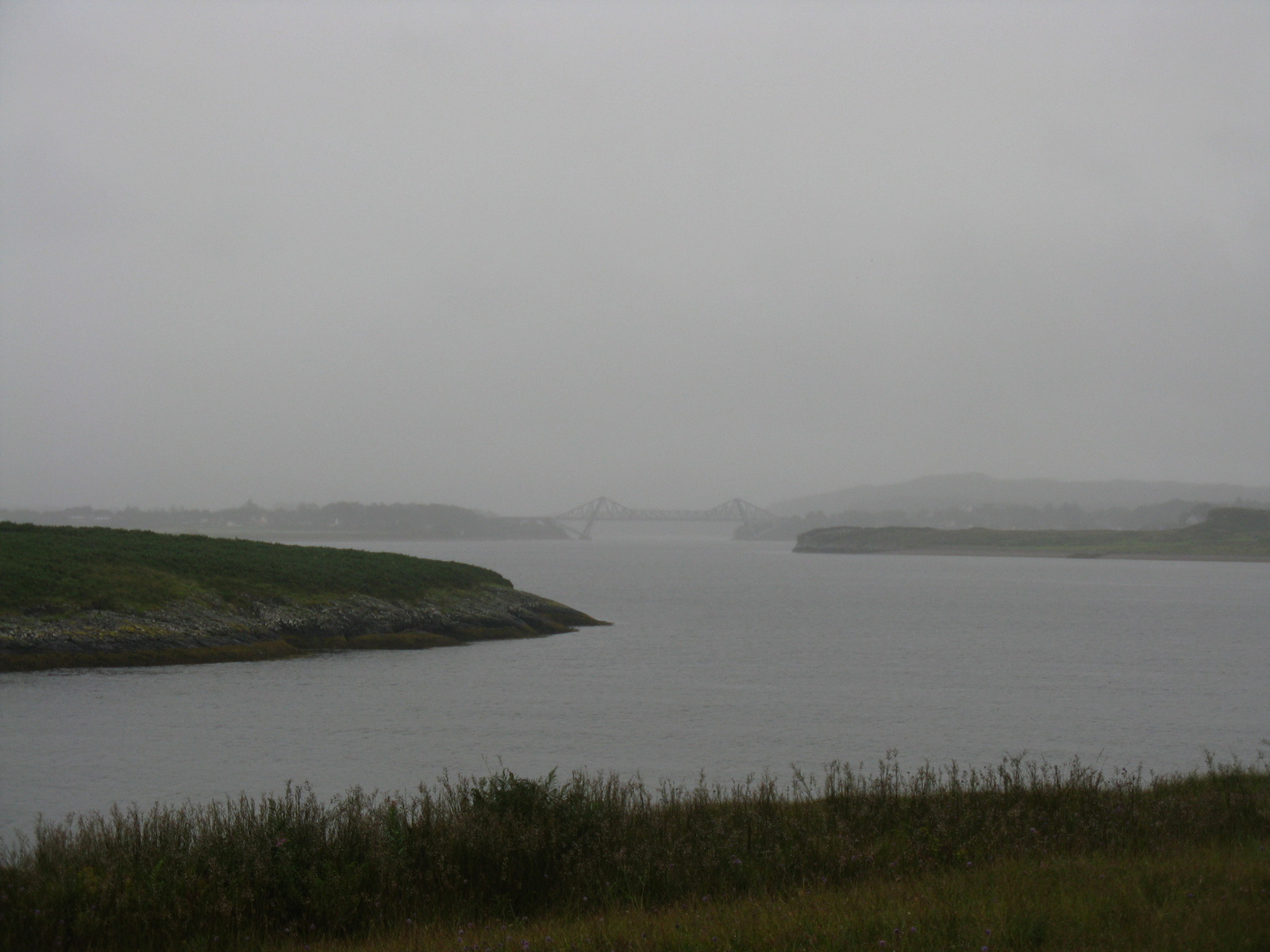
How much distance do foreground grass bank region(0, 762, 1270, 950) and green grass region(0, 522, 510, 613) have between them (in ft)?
88.3

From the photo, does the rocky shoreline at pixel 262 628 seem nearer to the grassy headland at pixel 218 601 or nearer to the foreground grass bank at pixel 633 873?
the grassy headland at pixel 218 601

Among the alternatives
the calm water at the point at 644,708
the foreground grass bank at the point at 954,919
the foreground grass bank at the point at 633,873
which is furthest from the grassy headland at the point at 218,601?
the foreground grass bank at the point at 954,919

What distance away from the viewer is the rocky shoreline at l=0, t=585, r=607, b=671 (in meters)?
30.5

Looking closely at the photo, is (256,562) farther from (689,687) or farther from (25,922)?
(25,922)

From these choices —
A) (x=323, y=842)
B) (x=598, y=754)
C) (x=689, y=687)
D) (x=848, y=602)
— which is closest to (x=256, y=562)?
(x=689, y=687)

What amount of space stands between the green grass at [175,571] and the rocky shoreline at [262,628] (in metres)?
0.74

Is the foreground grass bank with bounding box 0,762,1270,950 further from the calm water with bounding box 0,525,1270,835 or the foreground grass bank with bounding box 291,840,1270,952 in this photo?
the calm water with bounding box 0,525,1270,835

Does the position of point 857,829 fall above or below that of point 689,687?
above

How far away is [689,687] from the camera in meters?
30.9

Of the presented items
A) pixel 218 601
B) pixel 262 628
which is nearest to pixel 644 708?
pixel 262 628

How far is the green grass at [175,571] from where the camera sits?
33344mm

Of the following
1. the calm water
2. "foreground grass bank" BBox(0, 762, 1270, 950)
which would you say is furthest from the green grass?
"foreground grass bank" BBox(0, 762, 1270, 950)

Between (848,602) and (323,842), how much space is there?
69.9m

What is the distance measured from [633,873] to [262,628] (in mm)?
31372
